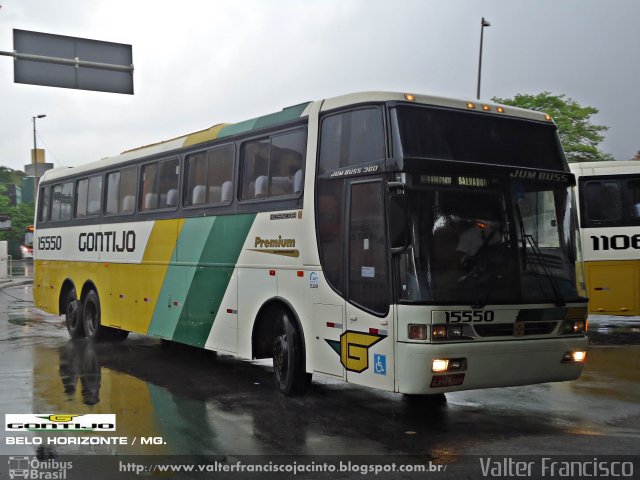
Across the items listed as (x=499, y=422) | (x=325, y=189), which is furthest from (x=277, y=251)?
(x=499, y=422)

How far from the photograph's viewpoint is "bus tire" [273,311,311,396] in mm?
9000

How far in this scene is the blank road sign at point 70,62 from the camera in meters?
15.8

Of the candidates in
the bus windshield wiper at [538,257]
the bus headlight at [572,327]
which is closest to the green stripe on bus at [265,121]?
the bus windshield wiper at [538,257]

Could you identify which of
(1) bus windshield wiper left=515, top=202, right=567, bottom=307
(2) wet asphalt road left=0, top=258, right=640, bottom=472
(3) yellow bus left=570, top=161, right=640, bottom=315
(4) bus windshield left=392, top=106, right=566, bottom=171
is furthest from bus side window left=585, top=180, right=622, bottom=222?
(1) bus windshield wiper left=515, top=202, right=567, bottom=307

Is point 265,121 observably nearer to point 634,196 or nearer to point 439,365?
point 439,365

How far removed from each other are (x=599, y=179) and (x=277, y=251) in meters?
8.99

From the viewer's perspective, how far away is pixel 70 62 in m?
16.1

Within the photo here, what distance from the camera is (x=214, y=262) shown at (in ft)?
35.7

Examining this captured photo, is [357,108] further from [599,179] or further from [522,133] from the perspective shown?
[599,179]

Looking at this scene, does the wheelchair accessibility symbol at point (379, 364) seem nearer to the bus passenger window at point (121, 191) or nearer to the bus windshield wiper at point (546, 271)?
the bus windshield wiper at point (546, 271)

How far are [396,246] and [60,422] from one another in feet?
13.3

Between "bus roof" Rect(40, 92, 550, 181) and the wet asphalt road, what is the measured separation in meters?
3.36

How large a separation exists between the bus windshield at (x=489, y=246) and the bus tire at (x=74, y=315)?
985 cm

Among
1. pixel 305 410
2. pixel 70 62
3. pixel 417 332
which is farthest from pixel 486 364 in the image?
pixel 70 62
